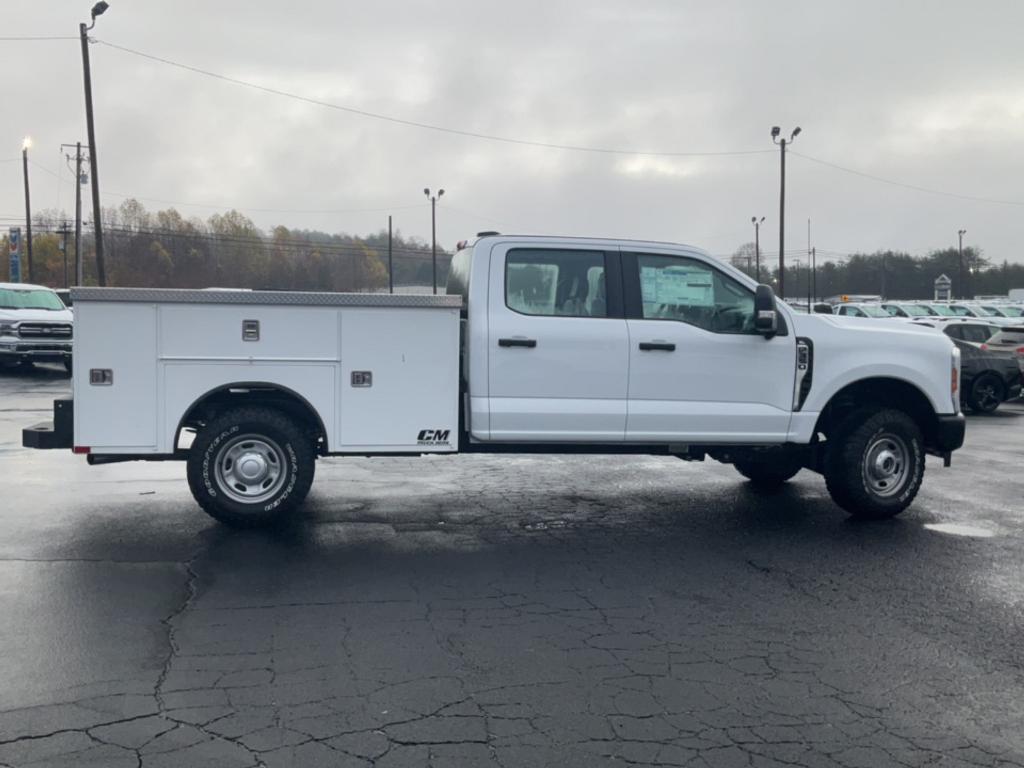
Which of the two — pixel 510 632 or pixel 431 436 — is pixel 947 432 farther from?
pixel 510 632

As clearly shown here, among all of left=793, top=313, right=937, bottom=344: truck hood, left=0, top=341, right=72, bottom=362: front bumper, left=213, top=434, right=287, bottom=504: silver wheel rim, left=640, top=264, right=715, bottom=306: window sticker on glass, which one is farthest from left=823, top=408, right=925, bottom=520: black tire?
left=0, top=341, right=72, bottom=362: front bumper

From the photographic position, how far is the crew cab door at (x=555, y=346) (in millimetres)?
8133

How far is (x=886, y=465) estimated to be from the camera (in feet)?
28.8

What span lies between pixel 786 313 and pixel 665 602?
331cm

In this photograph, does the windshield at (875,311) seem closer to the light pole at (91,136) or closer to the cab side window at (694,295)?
the light pole at (91,136)

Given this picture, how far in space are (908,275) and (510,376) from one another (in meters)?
109

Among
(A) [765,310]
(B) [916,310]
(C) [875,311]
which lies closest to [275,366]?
(A) [765,310]

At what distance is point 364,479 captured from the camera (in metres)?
10.6

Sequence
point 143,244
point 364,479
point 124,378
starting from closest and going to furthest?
point 124,378
point 364,479
point 143,244

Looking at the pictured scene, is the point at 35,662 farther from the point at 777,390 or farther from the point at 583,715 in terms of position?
the point at 777,390

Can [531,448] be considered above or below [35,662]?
above

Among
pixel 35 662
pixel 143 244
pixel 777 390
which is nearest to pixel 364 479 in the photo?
pixel 777 390

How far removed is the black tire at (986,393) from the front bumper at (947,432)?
11676mm

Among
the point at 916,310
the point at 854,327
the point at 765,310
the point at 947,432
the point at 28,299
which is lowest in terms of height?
the point at 947,432
